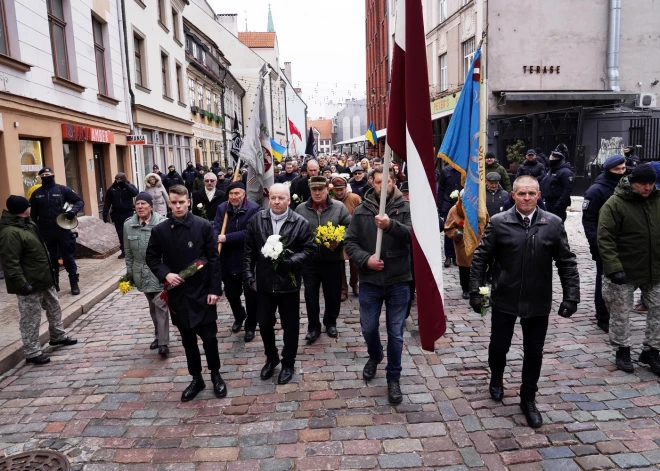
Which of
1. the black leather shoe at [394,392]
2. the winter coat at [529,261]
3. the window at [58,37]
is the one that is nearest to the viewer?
the winter coat at [529,261]

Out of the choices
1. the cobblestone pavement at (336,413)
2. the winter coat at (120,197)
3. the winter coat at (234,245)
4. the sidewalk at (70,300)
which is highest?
the winter coat at (120,197)

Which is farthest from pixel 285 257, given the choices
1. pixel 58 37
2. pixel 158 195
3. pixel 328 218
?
pixel 58 37

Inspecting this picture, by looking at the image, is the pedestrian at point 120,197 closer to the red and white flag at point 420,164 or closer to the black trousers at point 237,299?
the black trousers at point 237,299

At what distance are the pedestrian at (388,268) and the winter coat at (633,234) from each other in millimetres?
1960

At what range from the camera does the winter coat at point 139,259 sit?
575cm

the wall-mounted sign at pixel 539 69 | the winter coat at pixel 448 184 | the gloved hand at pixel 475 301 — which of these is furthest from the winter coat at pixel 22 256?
the wall-mounted sign at pixel 539 69

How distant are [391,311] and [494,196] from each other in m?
3.75

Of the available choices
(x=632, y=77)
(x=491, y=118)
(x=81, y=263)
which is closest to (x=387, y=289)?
(x=81, y=263)

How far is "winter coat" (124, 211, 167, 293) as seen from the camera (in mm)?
5746

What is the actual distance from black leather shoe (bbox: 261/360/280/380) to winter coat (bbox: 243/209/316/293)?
0.78 m

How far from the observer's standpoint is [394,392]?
14.8 feet

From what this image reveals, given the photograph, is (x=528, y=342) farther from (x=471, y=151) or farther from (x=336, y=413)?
(x=471, y=151)

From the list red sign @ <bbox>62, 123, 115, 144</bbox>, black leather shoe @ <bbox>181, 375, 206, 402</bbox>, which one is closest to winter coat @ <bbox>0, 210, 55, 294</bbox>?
black leather shoe @ <bbox>181, 375, 206, 402</bbox>

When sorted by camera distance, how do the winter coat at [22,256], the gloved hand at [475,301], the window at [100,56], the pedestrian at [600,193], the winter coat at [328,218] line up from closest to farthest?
the gloved hand at [475,301] → the winter coat at [22,256] → the pedestrian at [600,193] → the winter coat at [328,218] → the window at [100,56]
